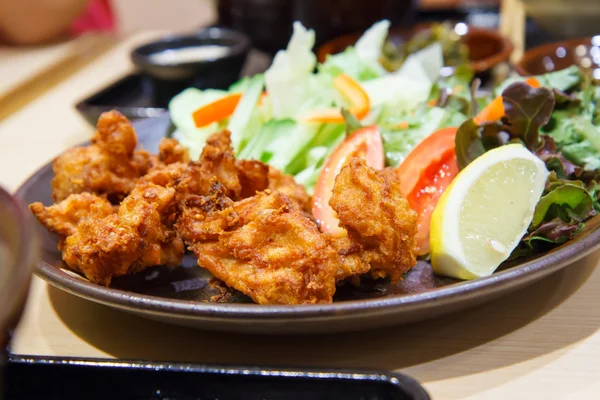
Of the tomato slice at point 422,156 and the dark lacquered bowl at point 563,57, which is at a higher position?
the dark lacquered bowl at point 563,57

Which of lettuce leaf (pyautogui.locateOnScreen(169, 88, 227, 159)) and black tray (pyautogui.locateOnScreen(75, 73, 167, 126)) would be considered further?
black tray (pyautogui.locateOnScreen(75, 73, 167, 126))

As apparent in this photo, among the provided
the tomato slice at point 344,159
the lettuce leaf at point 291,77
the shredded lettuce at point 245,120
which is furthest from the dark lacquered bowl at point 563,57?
the shredded lettuce at point 245,120

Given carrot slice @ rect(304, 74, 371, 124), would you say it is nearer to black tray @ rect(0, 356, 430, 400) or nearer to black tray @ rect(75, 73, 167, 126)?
black tray @ rect(75, 73, 167, 126)

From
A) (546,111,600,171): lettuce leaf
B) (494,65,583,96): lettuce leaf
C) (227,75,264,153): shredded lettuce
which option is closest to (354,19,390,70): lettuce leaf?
(227,75,264,153): shredded lettuce

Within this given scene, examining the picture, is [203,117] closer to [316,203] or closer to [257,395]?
[316,203]

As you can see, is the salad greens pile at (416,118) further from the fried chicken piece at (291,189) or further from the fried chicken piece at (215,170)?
the fried chicken piece at (215,170)

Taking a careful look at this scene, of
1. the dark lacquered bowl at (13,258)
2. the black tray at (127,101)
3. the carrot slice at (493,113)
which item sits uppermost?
the dark lacquered bowl at (13,258)
